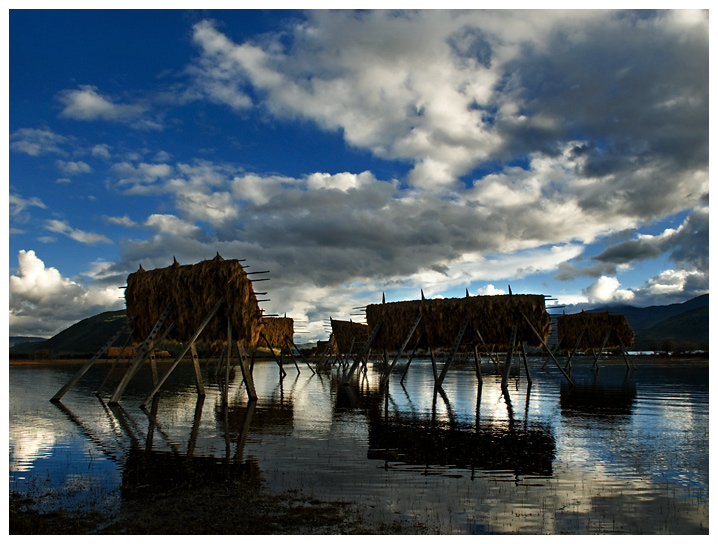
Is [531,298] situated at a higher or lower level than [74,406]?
higher

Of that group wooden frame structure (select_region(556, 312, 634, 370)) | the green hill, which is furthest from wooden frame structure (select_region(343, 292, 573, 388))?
the green hill

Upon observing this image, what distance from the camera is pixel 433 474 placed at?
743 centimetres

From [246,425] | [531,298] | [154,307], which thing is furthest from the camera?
[531,298]

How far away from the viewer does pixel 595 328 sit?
3881 cm

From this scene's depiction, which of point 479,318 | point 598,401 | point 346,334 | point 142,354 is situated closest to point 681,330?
point 346,334

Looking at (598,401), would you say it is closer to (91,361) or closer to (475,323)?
(475,323)

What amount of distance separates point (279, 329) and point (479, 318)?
848 inches

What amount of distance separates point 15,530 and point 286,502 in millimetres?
2975

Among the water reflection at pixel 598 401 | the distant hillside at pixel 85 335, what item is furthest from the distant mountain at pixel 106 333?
the water reflection at pixel 598 401

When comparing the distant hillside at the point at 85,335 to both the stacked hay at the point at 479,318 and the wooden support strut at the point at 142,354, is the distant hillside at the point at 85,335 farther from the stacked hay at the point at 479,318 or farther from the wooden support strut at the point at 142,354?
the wooden support strut at the point at 142,354
